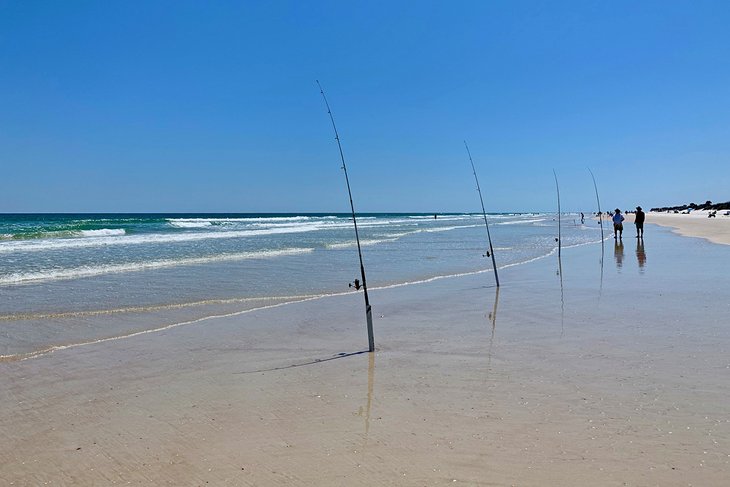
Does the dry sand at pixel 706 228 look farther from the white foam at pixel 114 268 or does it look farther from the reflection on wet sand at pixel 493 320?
the white foam at pixel 114 268

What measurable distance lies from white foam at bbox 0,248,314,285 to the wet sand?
7648 millimetres

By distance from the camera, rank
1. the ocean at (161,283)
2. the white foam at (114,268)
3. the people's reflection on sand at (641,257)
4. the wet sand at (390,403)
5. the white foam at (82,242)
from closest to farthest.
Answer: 1. the wet sand at (390,403)
2. the ocean at (161,283)
3. the white foam at (114,268)
4. the people's reflection on sand at (641,257)
5. the white foam at (82,242)

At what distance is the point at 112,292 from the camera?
10.7 m

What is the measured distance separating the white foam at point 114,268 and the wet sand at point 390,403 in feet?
25.1

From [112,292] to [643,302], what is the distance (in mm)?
9634

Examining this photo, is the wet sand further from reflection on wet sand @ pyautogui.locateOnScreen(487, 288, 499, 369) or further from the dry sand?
the dry sand

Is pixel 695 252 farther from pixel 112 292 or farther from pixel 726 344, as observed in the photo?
pixel 112 292

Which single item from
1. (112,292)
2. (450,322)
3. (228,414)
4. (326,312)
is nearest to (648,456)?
(228,414)

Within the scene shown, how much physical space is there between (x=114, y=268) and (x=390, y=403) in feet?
42.2

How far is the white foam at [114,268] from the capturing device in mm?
12961

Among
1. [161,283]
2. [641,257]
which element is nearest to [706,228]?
[641,257]

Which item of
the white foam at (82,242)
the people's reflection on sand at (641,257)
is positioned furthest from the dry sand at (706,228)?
the white foam at (82,242)

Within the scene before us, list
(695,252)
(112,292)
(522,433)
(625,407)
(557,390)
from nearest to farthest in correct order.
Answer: (522,433), (625,407), (557,390), (112,292), (695,252)

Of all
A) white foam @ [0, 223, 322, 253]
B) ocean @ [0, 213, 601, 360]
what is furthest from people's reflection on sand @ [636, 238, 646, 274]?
white foam @ [0, 223, 322, 253]
